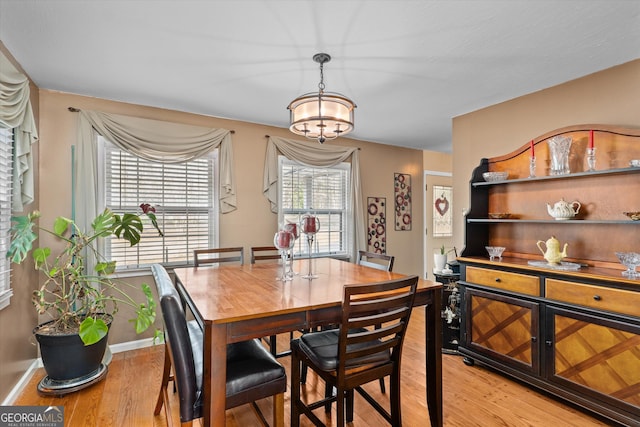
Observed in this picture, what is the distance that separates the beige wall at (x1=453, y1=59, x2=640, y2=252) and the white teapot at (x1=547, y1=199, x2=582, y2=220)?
2.19 ft

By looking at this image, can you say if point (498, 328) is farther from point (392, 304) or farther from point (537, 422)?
point (392, 304)

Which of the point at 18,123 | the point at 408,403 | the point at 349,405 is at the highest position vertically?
the point at 18,123

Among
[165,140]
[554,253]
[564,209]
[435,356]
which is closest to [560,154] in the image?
[564,209]

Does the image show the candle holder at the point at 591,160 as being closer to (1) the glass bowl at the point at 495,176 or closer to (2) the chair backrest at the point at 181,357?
(1) the glass bowl at the point at 495,176

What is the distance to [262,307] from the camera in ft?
5.07

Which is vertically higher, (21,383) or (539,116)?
(539,116)

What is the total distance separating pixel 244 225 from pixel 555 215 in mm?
3079

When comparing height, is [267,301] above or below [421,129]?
below

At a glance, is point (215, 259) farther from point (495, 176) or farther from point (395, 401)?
point (495, 176)

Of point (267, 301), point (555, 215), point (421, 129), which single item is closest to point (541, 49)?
point (555, 215)

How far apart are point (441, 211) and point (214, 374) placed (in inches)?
212

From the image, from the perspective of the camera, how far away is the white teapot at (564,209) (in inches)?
101

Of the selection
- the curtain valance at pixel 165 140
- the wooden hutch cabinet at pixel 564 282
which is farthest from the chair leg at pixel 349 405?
the curtain valance at pixel 165 140

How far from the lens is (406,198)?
5332mm
